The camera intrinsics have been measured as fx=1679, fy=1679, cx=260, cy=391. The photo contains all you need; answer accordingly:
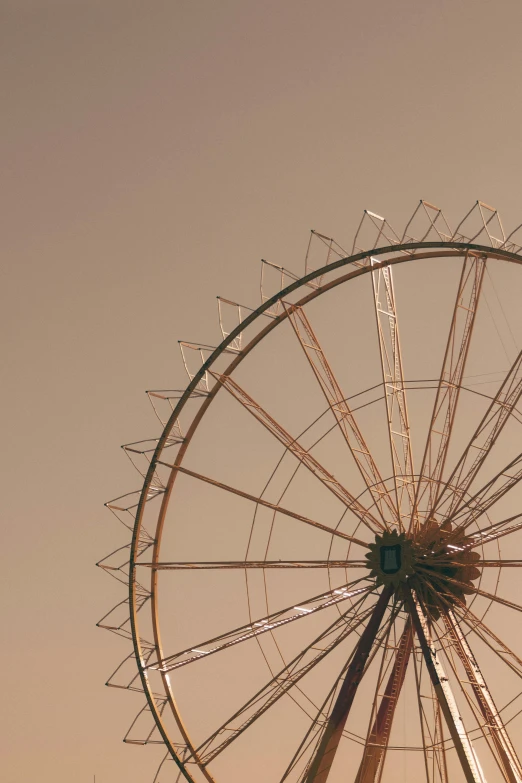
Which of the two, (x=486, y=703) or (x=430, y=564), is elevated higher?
(x=430, y=564)

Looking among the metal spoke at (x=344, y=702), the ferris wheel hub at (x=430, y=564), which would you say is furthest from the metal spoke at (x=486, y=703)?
the metal spoke at (x=344, y=702)

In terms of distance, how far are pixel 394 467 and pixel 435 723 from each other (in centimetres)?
669

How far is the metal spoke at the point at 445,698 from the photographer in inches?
1580

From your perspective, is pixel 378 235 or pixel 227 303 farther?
pixel 227 303

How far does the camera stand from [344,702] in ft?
143

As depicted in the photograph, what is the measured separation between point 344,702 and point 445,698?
349 centimetres

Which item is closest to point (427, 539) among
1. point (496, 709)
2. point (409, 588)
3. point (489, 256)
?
point (409, 588)

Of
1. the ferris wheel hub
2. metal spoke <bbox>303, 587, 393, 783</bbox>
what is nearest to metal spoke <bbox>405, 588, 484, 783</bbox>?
the ferris wheel hub

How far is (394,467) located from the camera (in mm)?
44156

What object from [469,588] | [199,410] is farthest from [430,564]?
[199,410]

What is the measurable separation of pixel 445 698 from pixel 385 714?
9.38 feet

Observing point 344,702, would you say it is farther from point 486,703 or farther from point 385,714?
point 486,703

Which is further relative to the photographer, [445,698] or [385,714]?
[385,714]

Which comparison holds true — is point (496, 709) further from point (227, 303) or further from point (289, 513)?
point (227, 303)
